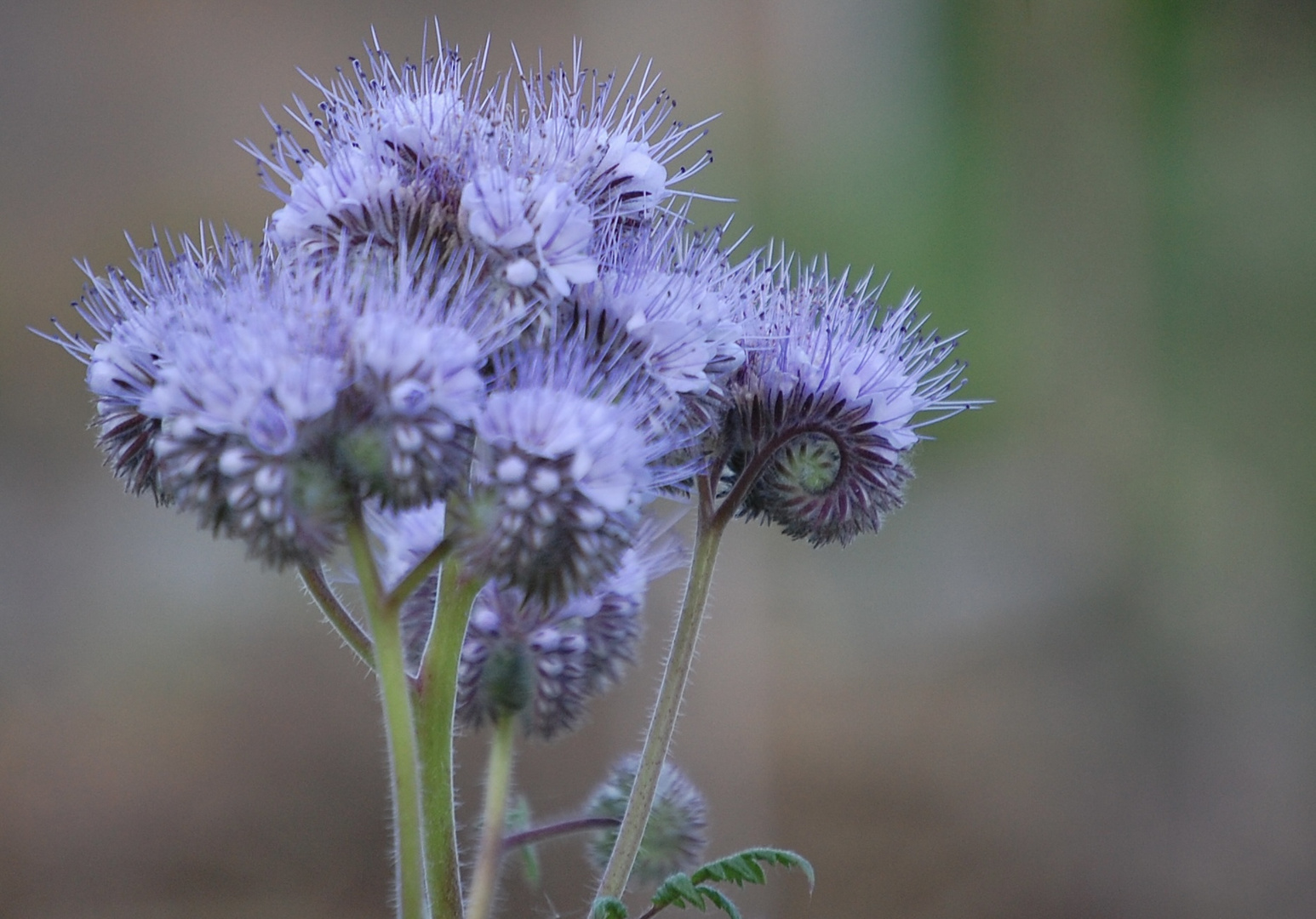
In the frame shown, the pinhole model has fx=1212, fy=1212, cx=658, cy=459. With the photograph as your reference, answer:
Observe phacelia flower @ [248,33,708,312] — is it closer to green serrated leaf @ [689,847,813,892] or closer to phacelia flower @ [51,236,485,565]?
phacelia flower @ [51,236,485,565]

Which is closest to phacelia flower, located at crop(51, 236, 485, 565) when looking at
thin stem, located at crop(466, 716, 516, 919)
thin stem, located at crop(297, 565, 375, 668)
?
thin stem, located at crop(297, 565, 375, 668)

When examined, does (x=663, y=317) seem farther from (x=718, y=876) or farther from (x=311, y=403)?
(x=718, y=876)

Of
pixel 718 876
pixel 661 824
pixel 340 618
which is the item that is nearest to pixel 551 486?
pixel 340 618

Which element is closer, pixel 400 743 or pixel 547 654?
pixel 400 743

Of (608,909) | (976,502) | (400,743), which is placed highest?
(976,502)

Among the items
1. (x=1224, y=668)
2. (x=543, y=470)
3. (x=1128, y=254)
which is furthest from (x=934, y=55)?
(x=543, y=470)

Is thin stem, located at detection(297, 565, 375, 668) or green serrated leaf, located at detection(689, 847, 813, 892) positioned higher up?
thin stem, located at detection(297, 565, 375, 668)

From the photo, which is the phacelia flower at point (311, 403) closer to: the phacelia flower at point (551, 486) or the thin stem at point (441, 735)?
the phacelia flower at point (551, 486)
